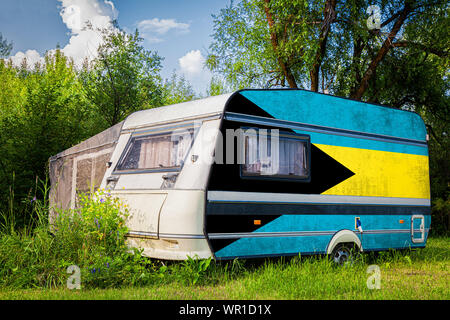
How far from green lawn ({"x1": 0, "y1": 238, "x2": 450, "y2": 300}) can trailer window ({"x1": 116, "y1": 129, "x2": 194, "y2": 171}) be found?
152cm

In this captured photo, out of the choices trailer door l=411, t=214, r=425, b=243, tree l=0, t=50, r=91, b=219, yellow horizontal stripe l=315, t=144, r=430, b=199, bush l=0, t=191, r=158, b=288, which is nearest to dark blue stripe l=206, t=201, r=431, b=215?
trailer door l=411, t=214, r=425, b=243

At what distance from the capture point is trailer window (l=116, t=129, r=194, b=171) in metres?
6.64

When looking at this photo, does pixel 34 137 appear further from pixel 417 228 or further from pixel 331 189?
pixel 417 228

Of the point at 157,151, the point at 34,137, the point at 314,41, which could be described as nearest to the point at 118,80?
the point at 34,137

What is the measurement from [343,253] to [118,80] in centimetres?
1421

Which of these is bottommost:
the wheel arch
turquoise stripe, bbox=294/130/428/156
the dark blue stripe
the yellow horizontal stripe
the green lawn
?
the green lawn

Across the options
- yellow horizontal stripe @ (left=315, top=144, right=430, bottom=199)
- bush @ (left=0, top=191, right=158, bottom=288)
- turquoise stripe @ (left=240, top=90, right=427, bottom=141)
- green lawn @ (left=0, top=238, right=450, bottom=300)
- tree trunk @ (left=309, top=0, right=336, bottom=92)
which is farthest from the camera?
tree trunk @ (left=309, top=0, right=336, bottom=92)

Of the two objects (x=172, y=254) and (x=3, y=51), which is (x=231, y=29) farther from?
(x=3, y=51)

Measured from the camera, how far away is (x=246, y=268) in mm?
6852

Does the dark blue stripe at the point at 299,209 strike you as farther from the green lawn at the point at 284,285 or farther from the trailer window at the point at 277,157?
the green lawn at the point at 284,285

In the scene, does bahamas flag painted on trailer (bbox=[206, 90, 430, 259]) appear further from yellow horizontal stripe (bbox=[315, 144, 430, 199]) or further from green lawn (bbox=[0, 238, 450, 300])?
green lawn (bbox=[0, 238, 450, 300])

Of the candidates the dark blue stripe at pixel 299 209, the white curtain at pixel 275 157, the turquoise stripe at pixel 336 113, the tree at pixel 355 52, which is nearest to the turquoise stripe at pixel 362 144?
the turquoise stripe at pixel 336 113

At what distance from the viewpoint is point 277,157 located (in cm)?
683
